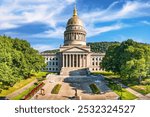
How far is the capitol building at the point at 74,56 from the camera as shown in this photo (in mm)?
82875

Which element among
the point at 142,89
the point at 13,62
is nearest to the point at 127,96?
the point at 142,89

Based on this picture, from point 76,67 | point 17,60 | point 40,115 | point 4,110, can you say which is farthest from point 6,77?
point 76,67

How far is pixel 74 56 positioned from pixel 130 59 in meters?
39.2

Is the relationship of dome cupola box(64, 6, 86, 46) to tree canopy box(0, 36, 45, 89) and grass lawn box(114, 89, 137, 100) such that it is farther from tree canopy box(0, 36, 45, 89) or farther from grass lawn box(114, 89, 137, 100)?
grass lawn box(114, 89, 137, 100)

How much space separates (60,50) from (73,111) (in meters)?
68.1

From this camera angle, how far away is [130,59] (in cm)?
4506

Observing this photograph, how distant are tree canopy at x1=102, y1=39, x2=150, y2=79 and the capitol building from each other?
23.4 metres

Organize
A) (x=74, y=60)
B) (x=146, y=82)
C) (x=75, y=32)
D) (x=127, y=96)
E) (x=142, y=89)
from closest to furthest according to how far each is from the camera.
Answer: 1. (x=127, y=96)
2. (x=142, y=89)
3. (x=146, y=82)
4. (x=74, y=60)
5. (x=75, y=32)

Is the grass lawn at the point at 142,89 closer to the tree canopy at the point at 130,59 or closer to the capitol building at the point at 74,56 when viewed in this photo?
the tree canopy at the point at 130,59

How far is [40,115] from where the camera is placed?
16469 millimetres

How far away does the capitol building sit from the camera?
82.9m

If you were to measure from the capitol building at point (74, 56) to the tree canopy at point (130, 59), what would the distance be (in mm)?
23362

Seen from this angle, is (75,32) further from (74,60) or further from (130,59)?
(130,59)

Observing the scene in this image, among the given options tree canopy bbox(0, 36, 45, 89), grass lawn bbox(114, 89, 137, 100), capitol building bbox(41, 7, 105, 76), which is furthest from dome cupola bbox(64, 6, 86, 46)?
grass lawn bbox(114, 89, 137, 100)
